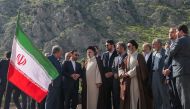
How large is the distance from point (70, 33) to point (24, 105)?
2447 centimetres

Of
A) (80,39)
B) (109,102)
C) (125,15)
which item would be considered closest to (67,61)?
(109,102)

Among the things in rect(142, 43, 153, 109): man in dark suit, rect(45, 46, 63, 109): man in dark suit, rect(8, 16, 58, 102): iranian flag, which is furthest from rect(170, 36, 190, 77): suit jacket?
rect(45, 46, 63, 109): man in dark suit

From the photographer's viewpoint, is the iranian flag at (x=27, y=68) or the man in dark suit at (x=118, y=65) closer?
the iranian flag at (x=27, y=68)

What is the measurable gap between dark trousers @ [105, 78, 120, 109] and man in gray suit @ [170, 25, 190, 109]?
211 cm

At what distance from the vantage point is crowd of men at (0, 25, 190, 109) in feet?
27.4

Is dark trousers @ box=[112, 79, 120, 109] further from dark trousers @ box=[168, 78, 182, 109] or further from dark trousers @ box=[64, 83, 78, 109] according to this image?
dark trousers @ box=[168, 78, 182, 109]

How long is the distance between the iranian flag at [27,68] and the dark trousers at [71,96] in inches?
112

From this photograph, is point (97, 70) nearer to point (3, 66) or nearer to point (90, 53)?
point (90, 53)

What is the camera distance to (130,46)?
30.8ft

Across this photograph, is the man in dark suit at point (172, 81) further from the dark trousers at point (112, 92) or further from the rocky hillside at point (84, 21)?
the rocky hillside at point (84, 21)

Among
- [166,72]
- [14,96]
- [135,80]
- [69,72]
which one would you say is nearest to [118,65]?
[135,80]

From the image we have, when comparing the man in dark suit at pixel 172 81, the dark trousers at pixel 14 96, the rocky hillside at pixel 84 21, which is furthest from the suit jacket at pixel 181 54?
the rocky hillside at pixel 84 21

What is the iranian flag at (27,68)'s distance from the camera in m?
7.52

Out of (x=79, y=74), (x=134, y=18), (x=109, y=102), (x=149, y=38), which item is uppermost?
(x=134, y=18)
